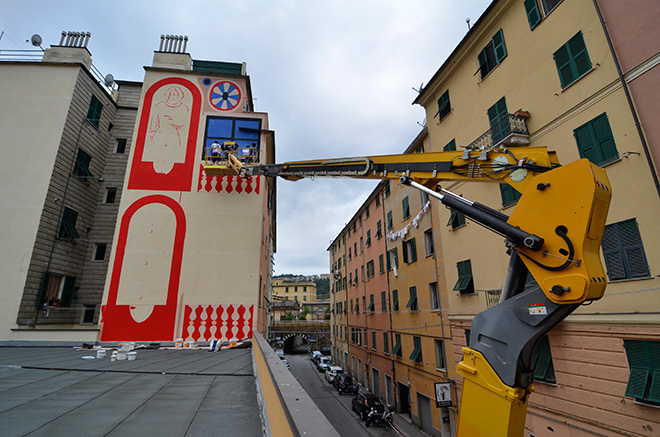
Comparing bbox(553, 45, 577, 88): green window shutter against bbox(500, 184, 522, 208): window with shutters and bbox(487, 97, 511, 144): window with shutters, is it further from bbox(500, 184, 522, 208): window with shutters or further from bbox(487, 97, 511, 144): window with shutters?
bbox(500, 184, 522, 208): window with shutters

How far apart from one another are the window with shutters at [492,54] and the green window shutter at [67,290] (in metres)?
22.2

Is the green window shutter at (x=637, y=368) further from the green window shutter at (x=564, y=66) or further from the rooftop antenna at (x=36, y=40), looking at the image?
the rooftop antenna at (x=36, y=40)

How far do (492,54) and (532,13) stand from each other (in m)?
2.07

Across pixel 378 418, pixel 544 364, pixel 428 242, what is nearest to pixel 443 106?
pixel 428 242

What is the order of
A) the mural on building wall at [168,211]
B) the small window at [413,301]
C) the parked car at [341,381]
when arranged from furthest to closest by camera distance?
1. the parked car at [341,381]
2. the small window at [413,301]
3. the mural on building wall at [168,211]

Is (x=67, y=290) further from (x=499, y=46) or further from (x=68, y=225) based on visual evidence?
(x=499, y=46)

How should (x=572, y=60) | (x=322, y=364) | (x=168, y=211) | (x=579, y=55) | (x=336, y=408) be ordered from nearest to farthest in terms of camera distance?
(x=579, y=55) < (x=572, y=60) < (x=168, y=211) < (x=336, y=408) < (x=322, y=364)

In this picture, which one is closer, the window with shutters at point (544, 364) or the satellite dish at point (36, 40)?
the window with shutters at point (544, 364)

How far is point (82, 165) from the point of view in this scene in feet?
55.2

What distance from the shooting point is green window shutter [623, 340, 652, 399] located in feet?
24.8

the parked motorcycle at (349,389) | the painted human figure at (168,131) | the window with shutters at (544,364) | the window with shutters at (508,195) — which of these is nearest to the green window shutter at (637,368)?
the window with shutters at (544,364)

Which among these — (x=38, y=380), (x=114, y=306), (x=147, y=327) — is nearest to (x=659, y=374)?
(x=38, y=380)

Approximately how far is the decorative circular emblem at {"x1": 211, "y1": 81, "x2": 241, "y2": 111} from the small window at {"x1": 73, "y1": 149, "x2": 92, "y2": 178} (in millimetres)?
7689

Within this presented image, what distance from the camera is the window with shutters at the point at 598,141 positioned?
28.4 ft
